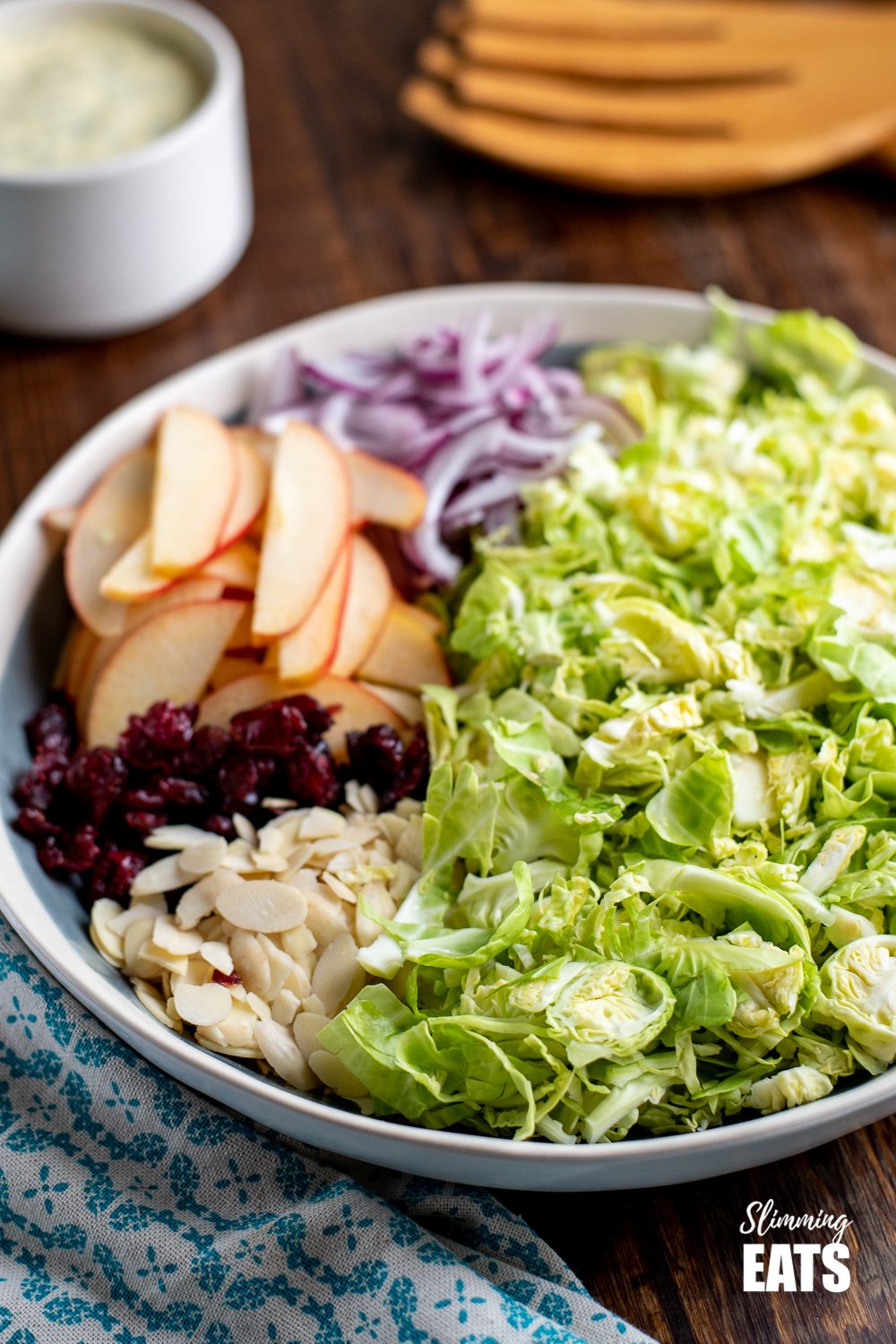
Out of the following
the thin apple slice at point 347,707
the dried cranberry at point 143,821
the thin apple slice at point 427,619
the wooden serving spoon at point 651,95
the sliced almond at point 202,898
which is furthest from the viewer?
the wooden serving spoon at point 651,95

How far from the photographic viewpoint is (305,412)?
203 centimetres

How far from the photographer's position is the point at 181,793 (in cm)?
162

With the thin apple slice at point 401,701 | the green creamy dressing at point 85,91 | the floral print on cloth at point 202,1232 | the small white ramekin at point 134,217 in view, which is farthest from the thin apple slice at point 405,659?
the green creamy dressing at point 85,91

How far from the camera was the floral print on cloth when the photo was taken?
129 cm

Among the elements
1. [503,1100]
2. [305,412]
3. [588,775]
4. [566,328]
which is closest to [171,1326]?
[503,1100]

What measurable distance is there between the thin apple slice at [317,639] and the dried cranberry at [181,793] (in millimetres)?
181

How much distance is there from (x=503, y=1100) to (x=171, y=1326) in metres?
0.40

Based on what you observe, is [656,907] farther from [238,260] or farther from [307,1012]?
[238,260]

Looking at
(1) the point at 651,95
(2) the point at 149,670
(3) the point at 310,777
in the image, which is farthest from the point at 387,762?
(1) the point at 651,95

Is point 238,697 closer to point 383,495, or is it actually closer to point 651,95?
point 383,495

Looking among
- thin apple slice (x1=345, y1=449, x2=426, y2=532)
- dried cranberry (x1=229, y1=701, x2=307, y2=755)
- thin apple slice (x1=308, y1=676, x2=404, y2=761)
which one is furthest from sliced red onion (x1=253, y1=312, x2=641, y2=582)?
dried cranberry (x1=229, y1=701, x2=307, y2=755)

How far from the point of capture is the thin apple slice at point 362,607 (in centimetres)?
176

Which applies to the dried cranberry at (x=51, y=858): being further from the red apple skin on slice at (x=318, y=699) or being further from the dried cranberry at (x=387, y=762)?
the dried cranberry at (x=387, y=762)

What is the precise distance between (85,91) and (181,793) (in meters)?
1.41
